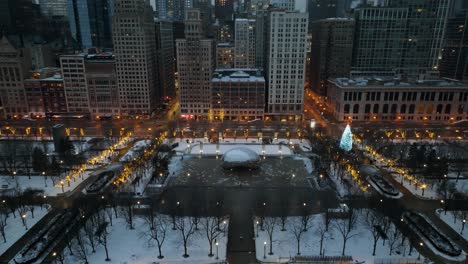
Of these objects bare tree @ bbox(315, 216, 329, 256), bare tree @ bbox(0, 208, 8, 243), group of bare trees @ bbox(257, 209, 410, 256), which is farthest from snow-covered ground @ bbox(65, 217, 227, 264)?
bare tree @ bbox(315, 216, 329, 256)

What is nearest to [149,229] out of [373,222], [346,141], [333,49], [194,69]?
[373,222]

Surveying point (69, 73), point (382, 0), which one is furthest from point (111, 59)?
point (382, 0)

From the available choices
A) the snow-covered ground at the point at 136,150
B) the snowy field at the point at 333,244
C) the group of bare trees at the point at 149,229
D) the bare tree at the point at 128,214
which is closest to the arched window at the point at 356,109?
the snowy field at the point at 333,244

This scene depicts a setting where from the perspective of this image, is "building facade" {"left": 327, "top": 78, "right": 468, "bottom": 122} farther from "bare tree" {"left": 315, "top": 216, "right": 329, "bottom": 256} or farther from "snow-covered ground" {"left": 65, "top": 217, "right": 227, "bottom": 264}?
"snow-covered ground" {"left": 65, "top": 217, "right": 227, "bottom": 264}

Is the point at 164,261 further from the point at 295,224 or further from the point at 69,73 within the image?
the point at 69,73

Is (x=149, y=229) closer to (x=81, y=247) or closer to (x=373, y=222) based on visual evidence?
(x=81, y=247)

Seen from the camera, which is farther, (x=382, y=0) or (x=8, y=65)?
(x=382, y=0)
